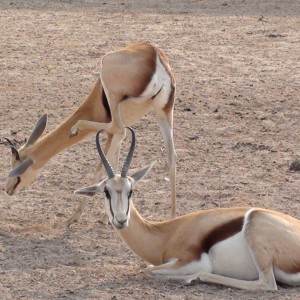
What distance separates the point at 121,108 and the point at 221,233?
2.17 meters

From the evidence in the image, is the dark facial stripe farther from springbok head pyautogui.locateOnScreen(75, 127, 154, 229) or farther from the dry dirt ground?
springbok head pyautogui.locateOnScreen(75, 127, 154, 229)

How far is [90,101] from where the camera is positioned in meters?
9.51

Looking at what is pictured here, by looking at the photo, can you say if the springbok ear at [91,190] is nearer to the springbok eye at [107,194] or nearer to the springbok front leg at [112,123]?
the springbok eye at [107,194]

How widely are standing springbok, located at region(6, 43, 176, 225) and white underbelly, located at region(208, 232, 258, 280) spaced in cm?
167

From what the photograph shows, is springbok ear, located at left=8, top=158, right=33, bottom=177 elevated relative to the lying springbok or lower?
lower

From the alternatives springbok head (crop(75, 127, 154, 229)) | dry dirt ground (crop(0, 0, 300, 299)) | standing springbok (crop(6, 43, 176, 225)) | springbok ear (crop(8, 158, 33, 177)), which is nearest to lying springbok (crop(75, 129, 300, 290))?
springbok head (crop(75, 127, 154, 229))

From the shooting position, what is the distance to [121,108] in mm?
9203

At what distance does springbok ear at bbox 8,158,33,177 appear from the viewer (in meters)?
9.14

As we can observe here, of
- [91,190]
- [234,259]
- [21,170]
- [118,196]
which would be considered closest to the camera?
[234,259]

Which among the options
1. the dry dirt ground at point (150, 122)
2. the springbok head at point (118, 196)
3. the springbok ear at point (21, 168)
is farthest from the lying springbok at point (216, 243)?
the springbok ear at point (21, 168)

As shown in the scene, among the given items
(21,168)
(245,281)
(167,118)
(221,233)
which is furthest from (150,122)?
(245,281)

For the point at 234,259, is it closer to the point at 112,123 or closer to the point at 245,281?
the point at 245,281

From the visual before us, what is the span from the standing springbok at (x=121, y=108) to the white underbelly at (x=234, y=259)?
1.67 meters

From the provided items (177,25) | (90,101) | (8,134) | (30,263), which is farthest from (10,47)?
(30,263)
